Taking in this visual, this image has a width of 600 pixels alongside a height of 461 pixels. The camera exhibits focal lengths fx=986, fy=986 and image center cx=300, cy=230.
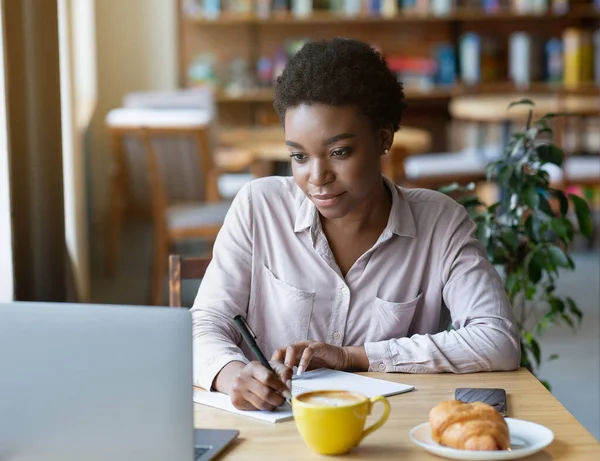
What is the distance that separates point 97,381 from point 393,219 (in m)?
0.78

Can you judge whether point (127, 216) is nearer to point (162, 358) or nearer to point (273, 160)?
point (273, 160)

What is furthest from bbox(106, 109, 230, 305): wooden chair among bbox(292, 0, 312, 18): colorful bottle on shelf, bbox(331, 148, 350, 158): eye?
bbox(331, 148, 350, 158): eye

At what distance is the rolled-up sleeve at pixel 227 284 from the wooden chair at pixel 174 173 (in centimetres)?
264

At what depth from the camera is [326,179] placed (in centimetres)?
158

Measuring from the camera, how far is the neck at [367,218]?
5.65 feet

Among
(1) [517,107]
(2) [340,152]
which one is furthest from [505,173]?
(1) [517,107]

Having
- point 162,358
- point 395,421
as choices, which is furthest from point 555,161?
point 162,358

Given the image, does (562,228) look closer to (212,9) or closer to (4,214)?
(4,214)

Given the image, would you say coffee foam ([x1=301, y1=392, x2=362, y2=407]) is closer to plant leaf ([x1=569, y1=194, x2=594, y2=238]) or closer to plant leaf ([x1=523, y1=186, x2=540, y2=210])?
plant leaf ([x1=523, y1=186, x2=540, y2=210])

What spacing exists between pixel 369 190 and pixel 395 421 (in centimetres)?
48

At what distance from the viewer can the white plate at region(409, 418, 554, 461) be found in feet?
3.73

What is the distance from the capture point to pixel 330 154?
158 cm

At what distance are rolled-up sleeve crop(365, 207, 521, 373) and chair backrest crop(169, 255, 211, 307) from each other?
453 millimetres

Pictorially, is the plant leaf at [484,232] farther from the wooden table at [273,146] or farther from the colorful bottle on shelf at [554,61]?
the colorful bottle on shelf at [554,61]
